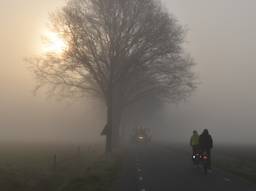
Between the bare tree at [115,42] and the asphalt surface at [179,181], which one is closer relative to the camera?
the asphalt surface at [179,181]

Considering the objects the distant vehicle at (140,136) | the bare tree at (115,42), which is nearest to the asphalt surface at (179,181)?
the bare tree at (115,42)

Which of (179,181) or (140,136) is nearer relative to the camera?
(179,181)

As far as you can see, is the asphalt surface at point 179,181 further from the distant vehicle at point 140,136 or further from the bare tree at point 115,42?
the distant vehicle at point 140,136

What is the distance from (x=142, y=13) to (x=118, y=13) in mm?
2035

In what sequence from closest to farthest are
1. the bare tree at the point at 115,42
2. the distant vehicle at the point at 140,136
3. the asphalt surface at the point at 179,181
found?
the asphalt surface at the point at 179,181 → the bare tree at the point at 115,42 → the distant vehicle at the point at 140,136

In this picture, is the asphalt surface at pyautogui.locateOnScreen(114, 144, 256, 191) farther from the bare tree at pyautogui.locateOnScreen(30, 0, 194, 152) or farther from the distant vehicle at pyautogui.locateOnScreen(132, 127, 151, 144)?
the distant vehicle at pyautogui.locateOnScreen(132, 127, 151, 144)

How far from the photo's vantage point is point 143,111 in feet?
316

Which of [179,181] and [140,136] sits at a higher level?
[140,136]

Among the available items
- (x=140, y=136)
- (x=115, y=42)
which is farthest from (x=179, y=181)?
(x=140, y=136)

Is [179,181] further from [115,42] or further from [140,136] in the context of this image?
[140,136]

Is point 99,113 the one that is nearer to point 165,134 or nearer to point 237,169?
point 165,134

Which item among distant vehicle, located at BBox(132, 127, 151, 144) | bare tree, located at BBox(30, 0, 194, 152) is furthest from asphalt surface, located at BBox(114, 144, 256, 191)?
distant vehicle, located at BBox(132, 127, 151, 144)

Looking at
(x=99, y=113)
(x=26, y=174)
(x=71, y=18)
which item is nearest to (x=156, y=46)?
(x=71, y=18)

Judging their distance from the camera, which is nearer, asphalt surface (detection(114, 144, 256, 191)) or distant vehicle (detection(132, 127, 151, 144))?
asphalt surface (detection(114, 144, 256, 191))
